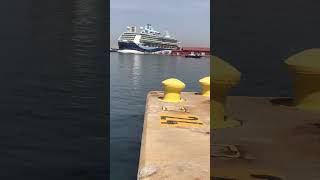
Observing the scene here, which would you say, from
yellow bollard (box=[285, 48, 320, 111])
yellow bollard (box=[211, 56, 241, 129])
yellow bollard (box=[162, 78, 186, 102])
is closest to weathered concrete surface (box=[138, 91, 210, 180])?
yellow bollard (box=[211, 56, 241, 129])

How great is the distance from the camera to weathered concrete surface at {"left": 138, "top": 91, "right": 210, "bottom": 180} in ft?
26.2

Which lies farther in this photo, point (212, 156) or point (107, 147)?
point (107, 147)

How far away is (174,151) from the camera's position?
9492mm

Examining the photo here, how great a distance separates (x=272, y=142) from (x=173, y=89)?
7.74m

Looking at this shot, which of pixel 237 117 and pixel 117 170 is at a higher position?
pixel 237 117

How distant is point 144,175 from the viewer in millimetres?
7855

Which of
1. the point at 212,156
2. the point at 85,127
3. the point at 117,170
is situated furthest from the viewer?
the point at 85,127

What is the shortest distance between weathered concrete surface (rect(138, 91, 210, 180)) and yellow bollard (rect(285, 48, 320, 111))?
298 cm

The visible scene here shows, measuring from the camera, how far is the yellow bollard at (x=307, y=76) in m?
13.1

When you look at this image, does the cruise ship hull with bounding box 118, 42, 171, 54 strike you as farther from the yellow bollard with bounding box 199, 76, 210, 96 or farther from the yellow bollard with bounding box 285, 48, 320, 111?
the yellow bollard with bounding box 285, 48, 320, 111

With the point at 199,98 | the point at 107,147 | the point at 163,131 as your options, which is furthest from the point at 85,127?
the point at 163,131

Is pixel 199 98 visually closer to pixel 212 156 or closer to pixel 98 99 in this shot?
pixel 98 99

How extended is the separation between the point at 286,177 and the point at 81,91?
1886 cm

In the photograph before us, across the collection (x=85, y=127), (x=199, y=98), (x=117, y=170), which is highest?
A: (x=199, y=98)
